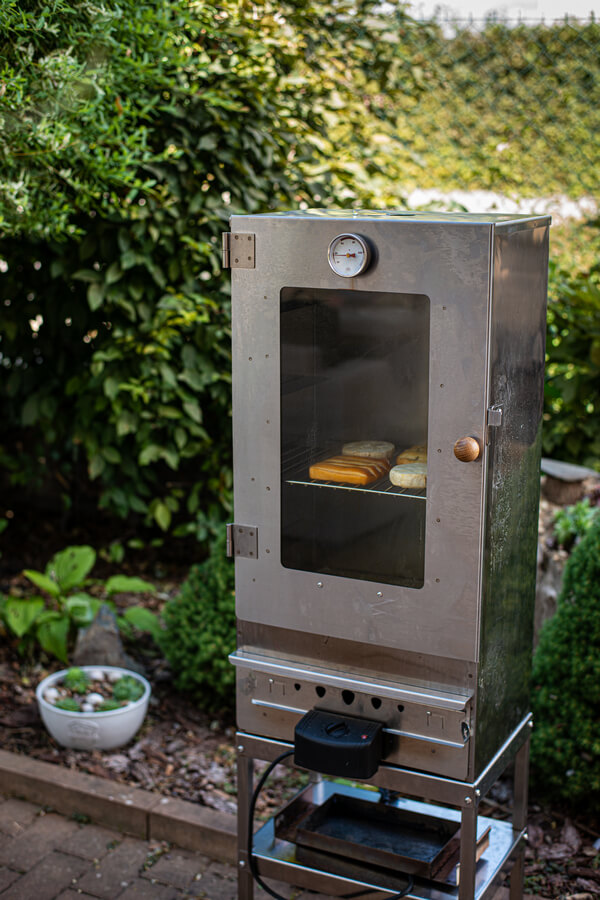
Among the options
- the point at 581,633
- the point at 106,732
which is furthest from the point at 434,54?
the point at 106,732

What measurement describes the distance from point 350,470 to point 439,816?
0.95m

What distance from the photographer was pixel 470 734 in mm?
1920

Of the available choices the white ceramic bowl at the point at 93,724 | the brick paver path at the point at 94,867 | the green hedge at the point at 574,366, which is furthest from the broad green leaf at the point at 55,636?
the green hedge at the point at 574,366

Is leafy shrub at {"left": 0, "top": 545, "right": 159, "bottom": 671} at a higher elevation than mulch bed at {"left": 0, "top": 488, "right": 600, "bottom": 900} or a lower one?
higher

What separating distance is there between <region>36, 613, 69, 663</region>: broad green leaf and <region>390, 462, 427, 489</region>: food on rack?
5.97ft

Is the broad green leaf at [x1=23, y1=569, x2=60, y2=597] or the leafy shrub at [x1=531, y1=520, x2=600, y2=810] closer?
the leafy shrub at [x1=531, y1=520, x2=600, y2=810]

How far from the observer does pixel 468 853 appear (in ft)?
6.36

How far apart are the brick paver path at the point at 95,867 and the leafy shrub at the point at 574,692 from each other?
37cm

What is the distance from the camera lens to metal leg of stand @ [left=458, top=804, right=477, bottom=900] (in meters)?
1.93

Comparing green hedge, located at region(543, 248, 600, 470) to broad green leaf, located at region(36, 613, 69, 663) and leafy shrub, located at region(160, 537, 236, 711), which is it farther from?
broad green leaf, located at region(36, 613, 69, 663)

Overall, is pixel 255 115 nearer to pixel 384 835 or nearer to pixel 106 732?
pixel 106 732

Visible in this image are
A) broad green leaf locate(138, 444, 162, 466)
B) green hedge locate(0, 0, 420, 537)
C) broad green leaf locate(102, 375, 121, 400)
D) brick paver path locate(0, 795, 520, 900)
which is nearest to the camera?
brick paver path locate(0, 795, 520, 900)

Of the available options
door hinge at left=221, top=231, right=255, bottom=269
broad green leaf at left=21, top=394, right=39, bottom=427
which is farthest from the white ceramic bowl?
door hinge at left=221, top=231, right=255, bottom=269

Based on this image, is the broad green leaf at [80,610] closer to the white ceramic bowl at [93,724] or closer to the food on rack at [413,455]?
the white ceramic bowl at [93,724]
